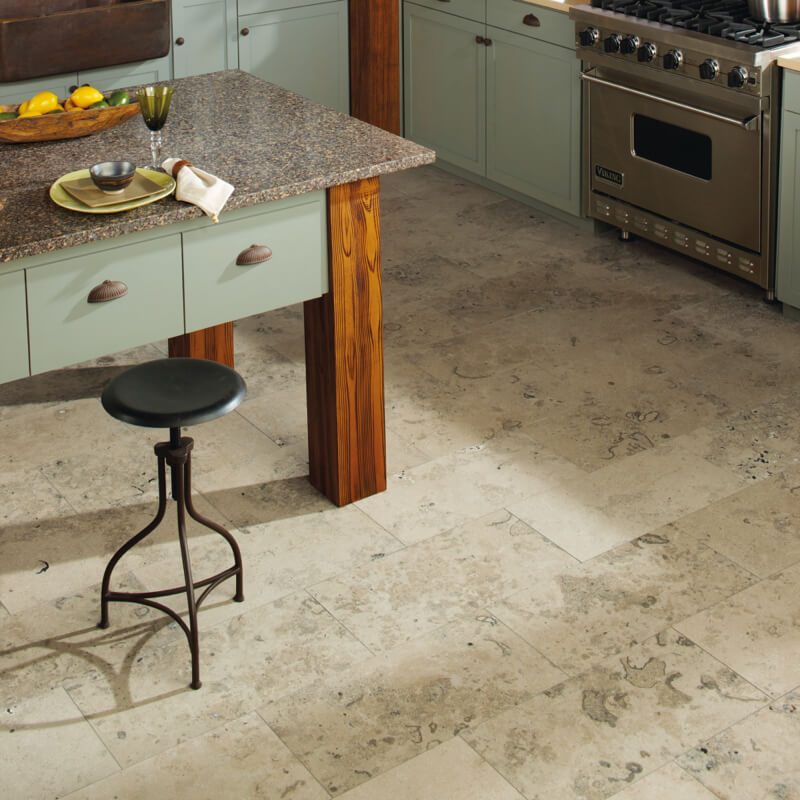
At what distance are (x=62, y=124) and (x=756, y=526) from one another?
2.05 meters

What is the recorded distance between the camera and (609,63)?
466cm

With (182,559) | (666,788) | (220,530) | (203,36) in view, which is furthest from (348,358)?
(203,36)

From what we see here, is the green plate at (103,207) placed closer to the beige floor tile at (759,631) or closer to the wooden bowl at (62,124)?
the wooden bowl at (62,124)

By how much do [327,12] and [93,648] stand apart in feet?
12.0

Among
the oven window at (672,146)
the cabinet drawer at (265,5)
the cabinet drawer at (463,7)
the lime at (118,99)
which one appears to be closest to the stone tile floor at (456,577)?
the oven window at (672,146)

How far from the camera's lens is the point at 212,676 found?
8.93ft

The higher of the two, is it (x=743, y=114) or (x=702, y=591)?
(x=743, y=114)

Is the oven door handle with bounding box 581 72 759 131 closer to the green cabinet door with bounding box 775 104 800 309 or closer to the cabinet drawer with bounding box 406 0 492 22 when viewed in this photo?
the green cabinet door with bounding box 775 104 800 309

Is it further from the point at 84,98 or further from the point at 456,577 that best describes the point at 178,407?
the point at 84,98

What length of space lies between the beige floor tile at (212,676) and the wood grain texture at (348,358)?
0.49 metres

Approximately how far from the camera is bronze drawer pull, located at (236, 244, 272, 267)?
2.84 meters

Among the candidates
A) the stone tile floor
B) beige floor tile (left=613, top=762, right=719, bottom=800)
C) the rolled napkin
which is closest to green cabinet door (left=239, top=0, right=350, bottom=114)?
the stone tile floor

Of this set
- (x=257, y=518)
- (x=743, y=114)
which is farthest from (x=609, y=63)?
(x=257, y=518)

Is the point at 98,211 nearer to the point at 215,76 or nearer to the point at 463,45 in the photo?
the point at 215,76
